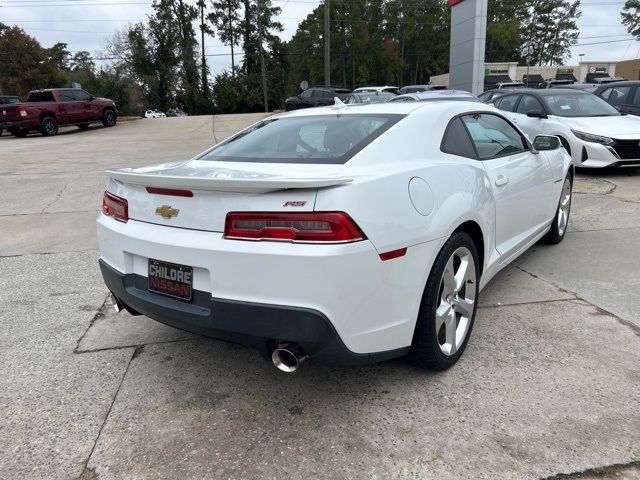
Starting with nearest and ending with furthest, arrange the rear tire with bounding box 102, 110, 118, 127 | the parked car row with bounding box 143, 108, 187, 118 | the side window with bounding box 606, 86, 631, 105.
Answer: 1. the side window with bounding box 606, 86, 631, 105
2. the rear tire with bounding box 102, 110, 118, 127
3. the parked car row with bounding box 143, 108, 187, 118

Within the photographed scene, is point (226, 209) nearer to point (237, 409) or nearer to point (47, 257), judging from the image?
point (237, 409)

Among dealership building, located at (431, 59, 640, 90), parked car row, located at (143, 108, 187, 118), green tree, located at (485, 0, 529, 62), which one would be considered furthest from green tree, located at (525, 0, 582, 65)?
parked car row, located at (143, 108, 187, 118)

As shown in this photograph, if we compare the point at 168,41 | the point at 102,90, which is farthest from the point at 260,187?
the point at 168,41

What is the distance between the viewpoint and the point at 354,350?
7.54ft

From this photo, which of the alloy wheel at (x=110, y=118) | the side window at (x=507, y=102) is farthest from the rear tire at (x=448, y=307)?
the alloy wheel at (x=110, y=118)

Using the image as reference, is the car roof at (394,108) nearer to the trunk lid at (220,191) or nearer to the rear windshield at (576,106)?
A: the trunk lid at (220,191)

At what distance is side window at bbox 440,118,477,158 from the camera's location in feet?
10.1

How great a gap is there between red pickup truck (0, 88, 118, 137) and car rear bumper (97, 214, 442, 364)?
20488mm

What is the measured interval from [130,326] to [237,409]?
4.63 feet

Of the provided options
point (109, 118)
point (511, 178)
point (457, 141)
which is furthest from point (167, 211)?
point (109, 118)

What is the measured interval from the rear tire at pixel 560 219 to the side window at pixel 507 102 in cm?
574

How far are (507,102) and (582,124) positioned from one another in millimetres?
2123

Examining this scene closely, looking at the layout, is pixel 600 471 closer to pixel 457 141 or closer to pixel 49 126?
pixel 457 141

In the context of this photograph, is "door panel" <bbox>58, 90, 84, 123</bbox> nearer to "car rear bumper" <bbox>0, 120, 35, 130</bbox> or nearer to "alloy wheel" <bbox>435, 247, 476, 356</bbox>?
"car rear bumper" <bbox>0, 120, 35, 130</bbox>
